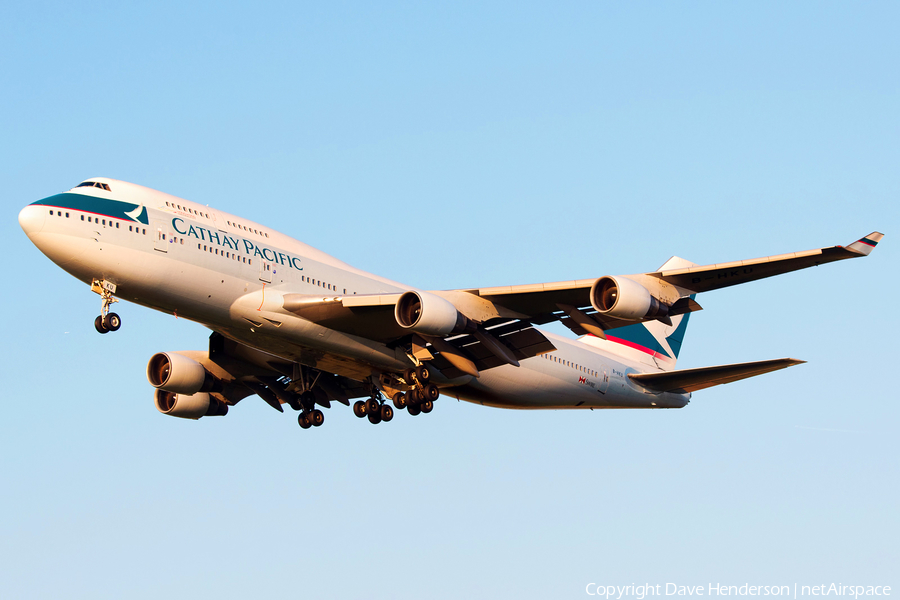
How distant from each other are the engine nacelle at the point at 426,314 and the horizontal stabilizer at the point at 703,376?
10503 mm

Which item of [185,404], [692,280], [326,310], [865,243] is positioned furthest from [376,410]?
[865,243]

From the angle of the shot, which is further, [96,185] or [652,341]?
[652,341]

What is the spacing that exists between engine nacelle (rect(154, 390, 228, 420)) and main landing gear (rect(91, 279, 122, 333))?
36.2 ft

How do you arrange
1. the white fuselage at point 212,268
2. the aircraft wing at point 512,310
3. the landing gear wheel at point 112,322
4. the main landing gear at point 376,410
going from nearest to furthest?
the white fuselage at point 212,268 < the landing gear wheel at point 112,322 < the aircraft wing at point 512,310 < the main landing gear at point 376,410

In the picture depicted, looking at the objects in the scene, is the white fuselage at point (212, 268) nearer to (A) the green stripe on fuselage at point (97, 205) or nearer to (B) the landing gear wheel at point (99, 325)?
(A) the green stripe on fuselage at point (97, 205)

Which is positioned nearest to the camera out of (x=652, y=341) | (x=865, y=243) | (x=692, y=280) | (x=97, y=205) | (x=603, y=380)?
(x=865, y=243)

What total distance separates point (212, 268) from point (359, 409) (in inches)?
373

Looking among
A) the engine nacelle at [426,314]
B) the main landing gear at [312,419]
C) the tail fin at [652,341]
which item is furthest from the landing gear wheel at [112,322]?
the tail fin at [652,341]

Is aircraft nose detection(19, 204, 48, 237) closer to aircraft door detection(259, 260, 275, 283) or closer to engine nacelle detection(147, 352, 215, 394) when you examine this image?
aircraft door detection(259, 260, 275, 283)

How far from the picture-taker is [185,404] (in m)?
39.4

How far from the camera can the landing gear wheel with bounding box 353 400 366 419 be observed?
120 feet

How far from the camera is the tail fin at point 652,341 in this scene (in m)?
43.1

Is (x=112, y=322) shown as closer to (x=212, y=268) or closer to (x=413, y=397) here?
(x=212, y=268)

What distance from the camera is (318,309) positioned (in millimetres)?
30688
